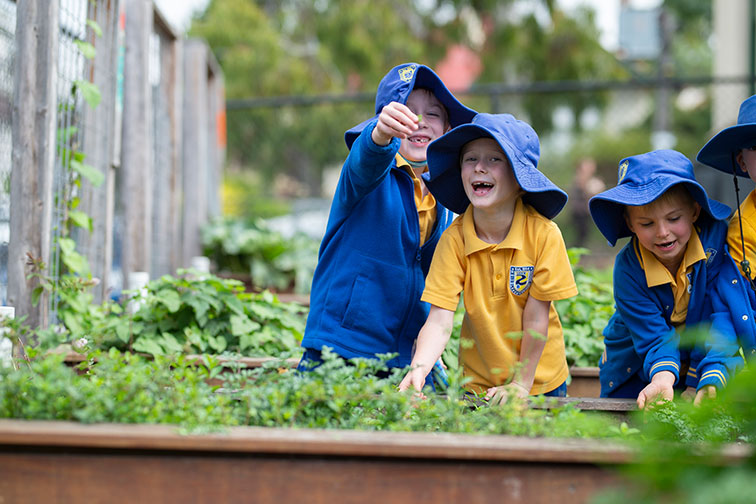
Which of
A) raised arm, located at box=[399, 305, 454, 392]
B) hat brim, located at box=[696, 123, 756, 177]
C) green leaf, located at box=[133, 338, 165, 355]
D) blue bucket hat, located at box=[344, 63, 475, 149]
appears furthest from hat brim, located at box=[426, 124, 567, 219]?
green leaf, located at box=[133, 338, 165, 355]

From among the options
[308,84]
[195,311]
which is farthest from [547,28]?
[195,311]

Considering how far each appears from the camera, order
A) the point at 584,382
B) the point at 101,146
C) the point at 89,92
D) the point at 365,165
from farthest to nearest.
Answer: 1. the point at 101,146
2. the point at 89,92
3. the point at 584,382
4. the point at 365,165

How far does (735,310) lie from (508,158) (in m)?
0.96

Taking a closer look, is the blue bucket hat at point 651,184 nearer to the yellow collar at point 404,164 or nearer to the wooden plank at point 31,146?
the yellow collar at point 404,164

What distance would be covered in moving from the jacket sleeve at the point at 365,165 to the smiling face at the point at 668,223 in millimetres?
950

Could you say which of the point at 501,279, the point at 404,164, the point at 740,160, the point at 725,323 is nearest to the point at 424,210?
the point at 404,164

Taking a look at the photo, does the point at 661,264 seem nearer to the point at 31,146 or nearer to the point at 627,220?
the point at 627,220

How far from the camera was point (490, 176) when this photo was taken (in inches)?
101

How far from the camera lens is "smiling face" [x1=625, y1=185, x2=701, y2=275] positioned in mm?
2709

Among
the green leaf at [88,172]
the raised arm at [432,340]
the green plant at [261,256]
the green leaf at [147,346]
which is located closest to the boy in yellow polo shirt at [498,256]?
the raised arm at [432,340]

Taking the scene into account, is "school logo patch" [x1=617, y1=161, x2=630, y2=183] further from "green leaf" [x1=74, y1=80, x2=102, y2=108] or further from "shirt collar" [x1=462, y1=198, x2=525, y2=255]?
"green leaf" [x1=74, y1=80, x2=102, y2=108]

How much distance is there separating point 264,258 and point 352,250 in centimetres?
493

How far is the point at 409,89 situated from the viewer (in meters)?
2.67

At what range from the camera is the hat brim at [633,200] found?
2641 mm
